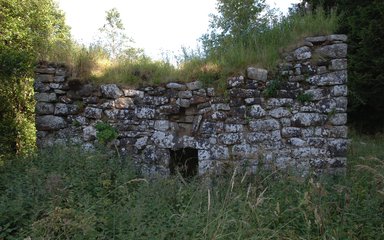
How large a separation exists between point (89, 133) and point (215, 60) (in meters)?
2.47

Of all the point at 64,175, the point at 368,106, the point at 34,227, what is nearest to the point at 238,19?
the point at 368,106

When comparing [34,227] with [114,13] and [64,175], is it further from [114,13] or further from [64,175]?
[114,13]

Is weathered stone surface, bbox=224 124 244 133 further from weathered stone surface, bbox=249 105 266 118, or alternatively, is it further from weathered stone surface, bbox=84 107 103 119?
weathered stone surface, bbox=84 107 103 119

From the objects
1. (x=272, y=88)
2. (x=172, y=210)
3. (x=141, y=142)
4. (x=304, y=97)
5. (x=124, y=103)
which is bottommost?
(x=172, y=210)

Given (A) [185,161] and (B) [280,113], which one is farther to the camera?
(A) [185,161]

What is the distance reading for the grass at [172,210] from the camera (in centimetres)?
328

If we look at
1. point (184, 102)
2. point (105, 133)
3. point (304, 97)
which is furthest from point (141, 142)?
point (304, 97)

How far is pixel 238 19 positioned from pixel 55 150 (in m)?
10.7

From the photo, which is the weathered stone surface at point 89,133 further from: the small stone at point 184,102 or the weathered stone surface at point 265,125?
the weathered stone surface at point 265,125

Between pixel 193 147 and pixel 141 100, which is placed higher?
pixel 141 100

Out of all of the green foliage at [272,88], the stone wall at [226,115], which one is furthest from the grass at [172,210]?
the green foliage at [272,88]

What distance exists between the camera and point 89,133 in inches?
248

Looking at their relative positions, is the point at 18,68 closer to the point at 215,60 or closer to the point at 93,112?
the point at 93,112

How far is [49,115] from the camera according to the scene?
21.3ft
